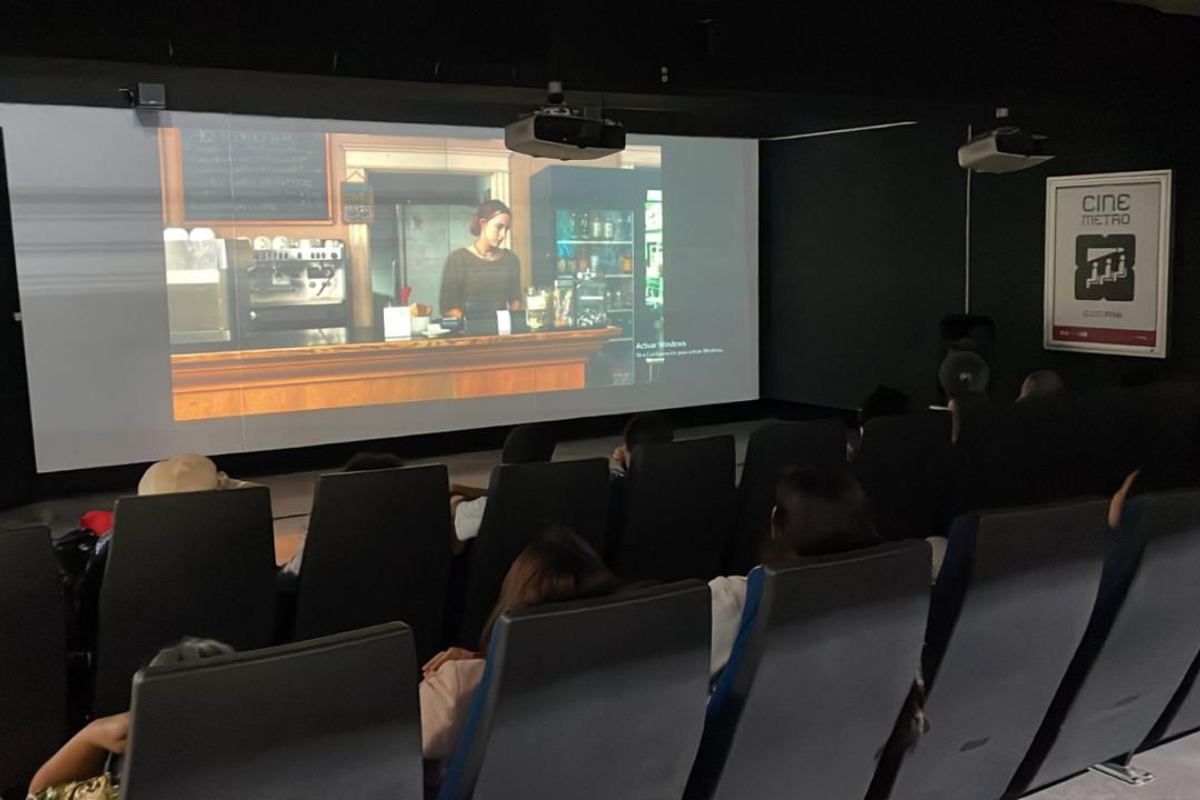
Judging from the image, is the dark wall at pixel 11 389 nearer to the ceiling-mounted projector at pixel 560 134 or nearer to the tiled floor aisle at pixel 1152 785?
the ceiling-mounted projector at pixel 560 134

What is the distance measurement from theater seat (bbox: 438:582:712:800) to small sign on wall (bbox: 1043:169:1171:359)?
6.58 meters

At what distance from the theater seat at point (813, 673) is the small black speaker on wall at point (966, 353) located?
5966 millimetres

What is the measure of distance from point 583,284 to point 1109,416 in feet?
16.6

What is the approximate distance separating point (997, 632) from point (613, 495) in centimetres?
210

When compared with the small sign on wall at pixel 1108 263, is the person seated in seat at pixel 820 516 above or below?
below

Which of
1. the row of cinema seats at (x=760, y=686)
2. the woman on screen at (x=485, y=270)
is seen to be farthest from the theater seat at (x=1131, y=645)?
the woman on screen at (x=485, y=270)

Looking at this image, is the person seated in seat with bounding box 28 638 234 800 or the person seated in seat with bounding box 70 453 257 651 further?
the person seated in seat with bounding box 70 453 257 651

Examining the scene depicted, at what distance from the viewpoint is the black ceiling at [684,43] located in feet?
15.9

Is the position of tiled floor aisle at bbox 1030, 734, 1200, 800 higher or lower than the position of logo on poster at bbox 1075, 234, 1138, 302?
lower

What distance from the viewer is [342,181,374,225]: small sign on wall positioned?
27.3ft

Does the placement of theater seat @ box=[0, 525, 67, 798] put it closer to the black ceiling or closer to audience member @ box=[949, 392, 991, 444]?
the black ceiling

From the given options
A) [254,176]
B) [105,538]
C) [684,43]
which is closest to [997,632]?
[105,538]

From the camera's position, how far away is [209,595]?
127 inches

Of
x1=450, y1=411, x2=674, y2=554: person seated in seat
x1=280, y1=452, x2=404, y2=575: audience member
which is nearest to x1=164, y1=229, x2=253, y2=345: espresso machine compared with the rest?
x1=450, y1=411, x2=674, y2=554: person seated in seat
